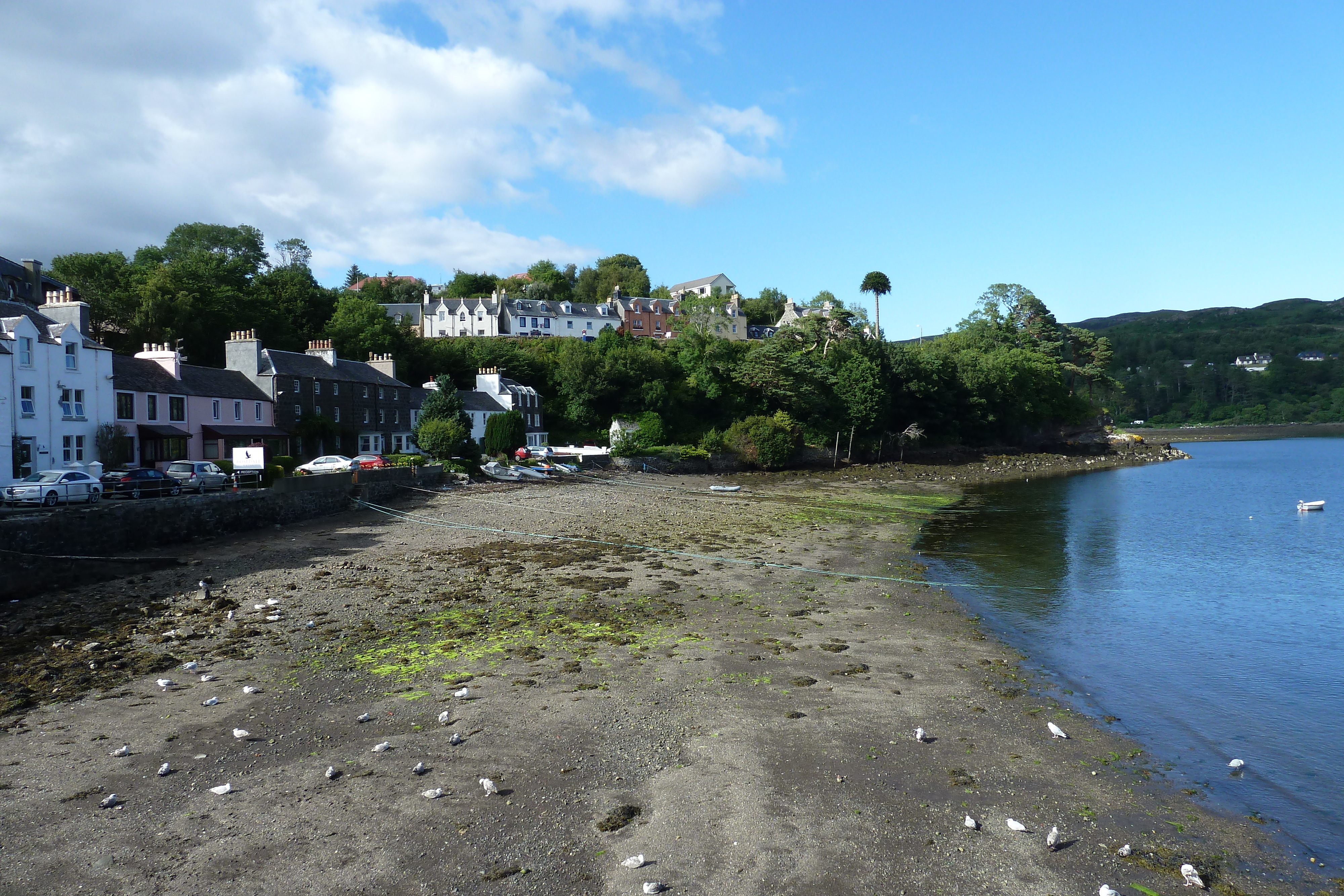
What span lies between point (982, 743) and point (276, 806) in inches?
410

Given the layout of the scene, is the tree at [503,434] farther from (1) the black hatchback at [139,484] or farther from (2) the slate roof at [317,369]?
(1) the black hatchback at [139,484]

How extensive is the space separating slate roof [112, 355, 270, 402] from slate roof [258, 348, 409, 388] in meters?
1.82

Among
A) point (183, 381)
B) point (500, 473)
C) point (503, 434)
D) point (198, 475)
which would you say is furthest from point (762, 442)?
point (198, 475)

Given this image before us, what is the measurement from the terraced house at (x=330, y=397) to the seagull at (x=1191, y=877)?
176 ft

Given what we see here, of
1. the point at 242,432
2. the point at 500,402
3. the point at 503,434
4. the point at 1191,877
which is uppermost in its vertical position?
the point at 500,402

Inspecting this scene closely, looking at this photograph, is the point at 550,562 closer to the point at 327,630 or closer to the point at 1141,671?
the point at 327,630

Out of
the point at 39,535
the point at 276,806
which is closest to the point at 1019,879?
the point at 276,806

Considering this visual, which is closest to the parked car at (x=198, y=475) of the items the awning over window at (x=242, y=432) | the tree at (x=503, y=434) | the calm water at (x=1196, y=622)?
the awning over window at (x=242, y=432)

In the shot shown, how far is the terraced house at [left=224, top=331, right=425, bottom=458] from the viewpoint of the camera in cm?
5203

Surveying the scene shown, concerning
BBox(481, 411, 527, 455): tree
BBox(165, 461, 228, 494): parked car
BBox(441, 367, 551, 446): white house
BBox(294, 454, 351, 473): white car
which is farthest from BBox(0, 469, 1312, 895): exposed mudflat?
BBox(441, 367, 551, 446): white house

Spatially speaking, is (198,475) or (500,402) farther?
(500,402)

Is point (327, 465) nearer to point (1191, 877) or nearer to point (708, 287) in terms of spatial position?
point (1191, 877)

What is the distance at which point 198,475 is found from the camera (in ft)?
116

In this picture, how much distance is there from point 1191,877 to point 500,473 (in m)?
48.7
